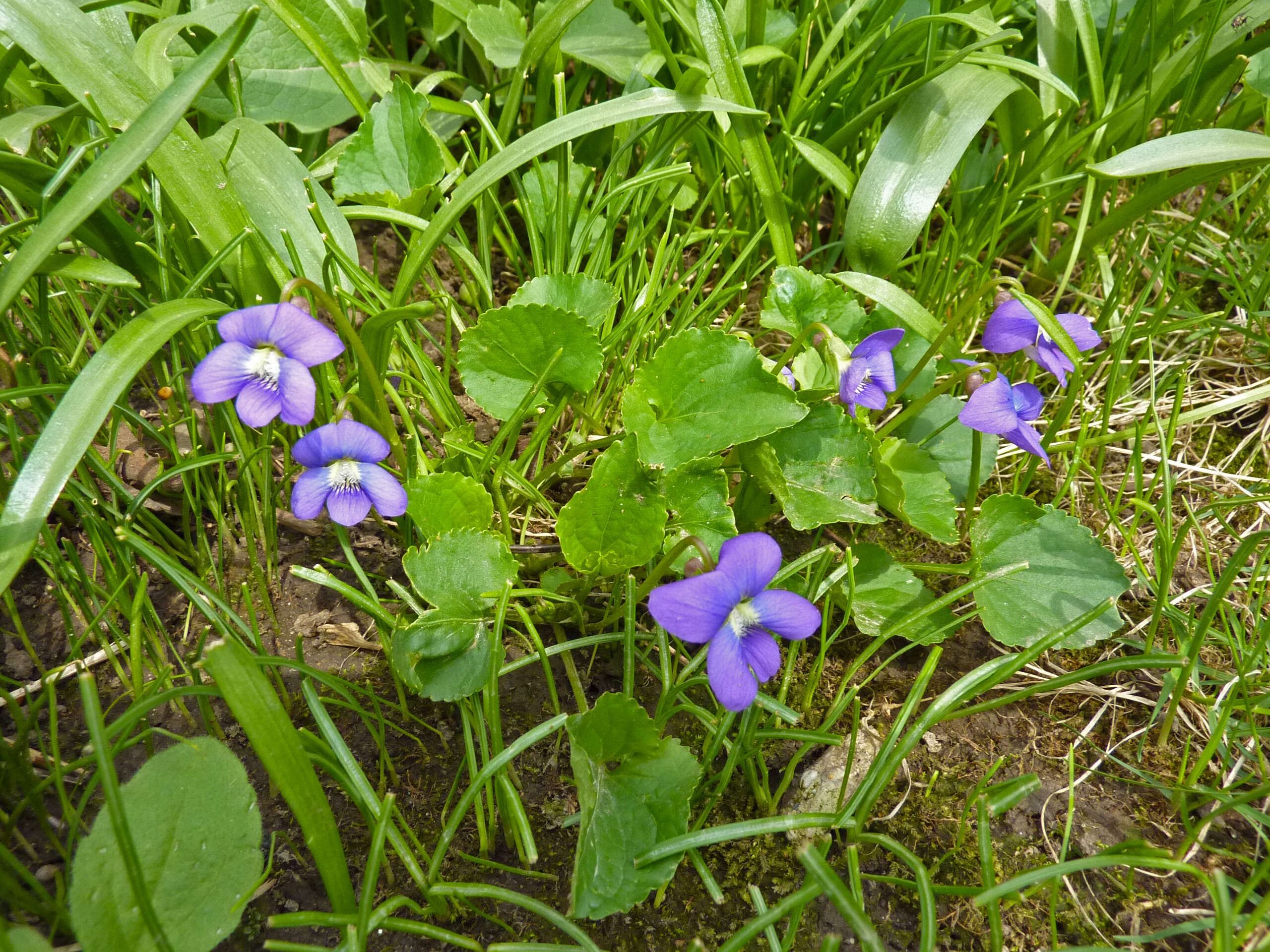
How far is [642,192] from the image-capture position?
2.13 m

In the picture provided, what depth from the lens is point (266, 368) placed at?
135 cm

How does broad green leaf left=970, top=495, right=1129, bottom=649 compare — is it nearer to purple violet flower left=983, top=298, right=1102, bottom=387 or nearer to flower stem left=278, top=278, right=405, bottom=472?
purple violet flower left=983, top=298, right=1102, bottom=387

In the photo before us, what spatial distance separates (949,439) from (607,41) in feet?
4.66

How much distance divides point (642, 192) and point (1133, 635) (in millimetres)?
1523

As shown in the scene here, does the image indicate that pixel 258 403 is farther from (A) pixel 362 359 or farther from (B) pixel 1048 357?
(B) pixel 1048 357

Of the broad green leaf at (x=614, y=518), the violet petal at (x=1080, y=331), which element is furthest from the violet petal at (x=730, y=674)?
the violet petal at (x=1080, y=331)

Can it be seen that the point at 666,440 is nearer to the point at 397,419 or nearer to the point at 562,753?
the point at 562,753

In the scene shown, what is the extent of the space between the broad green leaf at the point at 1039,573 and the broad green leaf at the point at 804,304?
1.69 ft

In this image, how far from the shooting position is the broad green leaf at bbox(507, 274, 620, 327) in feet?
5.82

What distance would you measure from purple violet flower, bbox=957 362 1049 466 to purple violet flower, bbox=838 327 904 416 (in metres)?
0.17

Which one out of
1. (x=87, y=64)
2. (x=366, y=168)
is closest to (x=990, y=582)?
(x=366, y=168)

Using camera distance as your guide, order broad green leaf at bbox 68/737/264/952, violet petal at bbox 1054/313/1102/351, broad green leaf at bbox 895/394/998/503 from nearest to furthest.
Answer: broad green leaf at bbox 68/737/264/952 → violet petal at bbox 1054/313/1102/351 → broad green leaf at bbox 895/394/998/503

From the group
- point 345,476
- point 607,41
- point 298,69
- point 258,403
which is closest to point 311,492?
point 345,476

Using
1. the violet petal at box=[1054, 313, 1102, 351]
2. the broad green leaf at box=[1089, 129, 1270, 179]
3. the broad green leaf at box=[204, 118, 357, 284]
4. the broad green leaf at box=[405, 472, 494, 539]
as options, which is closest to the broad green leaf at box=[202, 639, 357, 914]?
the broad green leaf at box=[405, 472, 494, 539]
